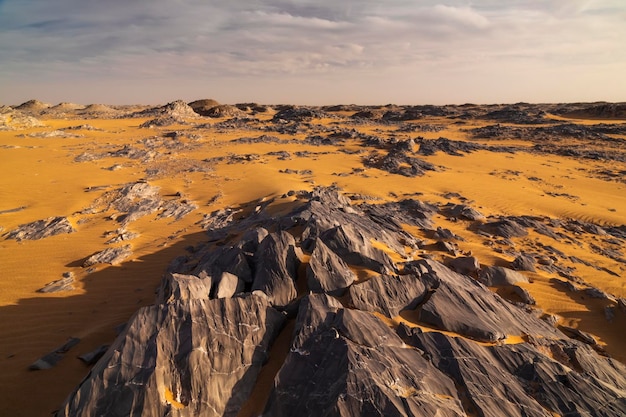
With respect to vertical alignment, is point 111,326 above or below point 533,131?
below

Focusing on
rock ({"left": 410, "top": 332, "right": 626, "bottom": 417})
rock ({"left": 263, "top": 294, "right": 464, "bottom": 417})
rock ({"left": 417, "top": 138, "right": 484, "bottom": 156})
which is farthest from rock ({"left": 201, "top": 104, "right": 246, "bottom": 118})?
rock ({"left": 410, "top": 332, "right": 626, "bottom": 417})

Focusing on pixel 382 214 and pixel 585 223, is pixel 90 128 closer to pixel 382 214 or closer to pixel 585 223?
pixel 382 214

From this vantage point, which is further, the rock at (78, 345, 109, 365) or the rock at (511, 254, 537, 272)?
the rock at (511, 254, 537, 272)

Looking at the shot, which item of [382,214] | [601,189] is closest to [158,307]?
[382,214]

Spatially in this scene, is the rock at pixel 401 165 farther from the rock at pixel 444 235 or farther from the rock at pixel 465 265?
the rock at pixel 465 265

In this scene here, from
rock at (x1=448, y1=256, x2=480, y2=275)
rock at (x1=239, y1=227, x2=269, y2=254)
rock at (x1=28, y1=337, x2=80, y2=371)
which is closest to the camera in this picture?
rock at (x1=28, y1=337, x2=80, y2=371)

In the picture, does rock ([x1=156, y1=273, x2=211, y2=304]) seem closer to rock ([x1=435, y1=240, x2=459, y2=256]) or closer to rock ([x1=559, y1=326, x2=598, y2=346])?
rock ([x1=435, y1=240, x2=459, y2=256])
